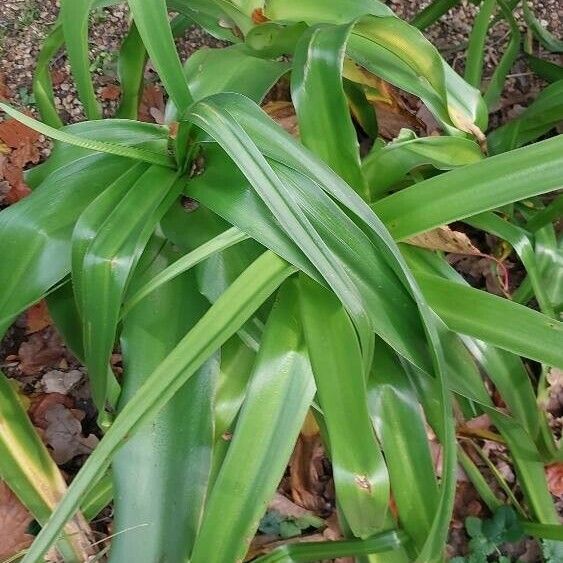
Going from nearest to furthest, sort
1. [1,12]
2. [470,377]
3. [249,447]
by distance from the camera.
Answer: [249,447]
[470,377]
[1,12]

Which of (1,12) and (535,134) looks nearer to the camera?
(535,134)

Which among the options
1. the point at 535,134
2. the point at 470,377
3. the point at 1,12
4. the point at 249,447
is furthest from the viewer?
the point at 1,12

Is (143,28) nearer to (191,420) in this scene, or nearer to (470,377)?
(191,420)

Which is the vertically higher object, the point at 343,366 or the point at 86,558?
the point at 343,366

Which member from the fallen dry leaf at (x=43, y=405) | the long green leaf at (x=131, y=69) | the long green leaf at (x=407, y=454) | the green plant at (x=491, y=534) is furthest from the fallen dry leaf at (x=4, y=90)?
the green plant at (x=491, y=534)

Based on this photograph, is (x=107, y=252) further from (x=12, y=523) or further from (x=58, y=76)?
(x=58, y=76)

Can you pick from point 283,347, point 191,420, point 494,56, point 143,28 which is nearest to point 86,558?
point 191,420
